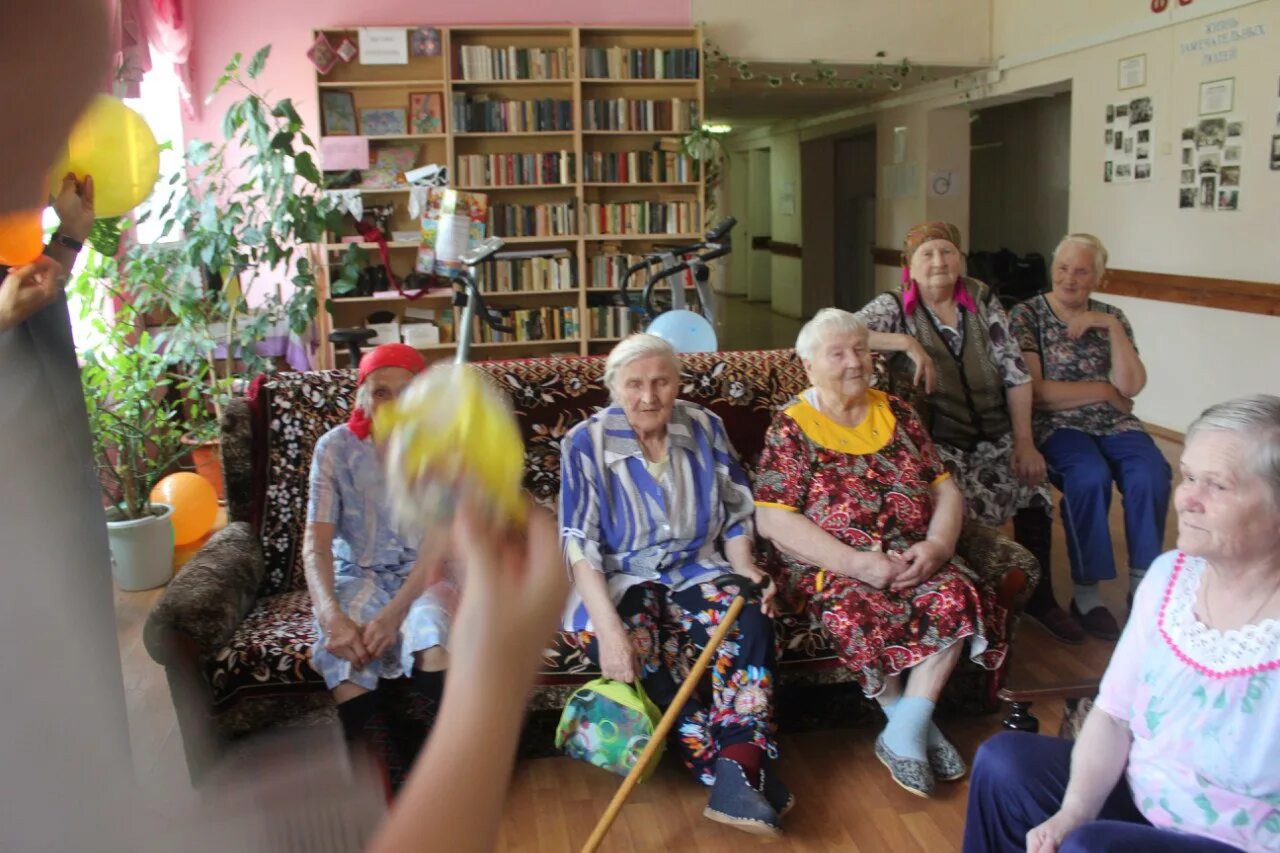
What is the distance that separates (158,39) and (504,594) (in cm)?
653

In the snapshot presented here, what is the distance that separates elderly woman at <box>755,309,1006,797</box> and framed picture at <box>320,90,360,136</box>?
4.74 metres

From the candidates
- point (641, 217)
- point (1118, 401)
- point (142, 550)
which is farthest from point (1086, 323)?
point (641, 217)

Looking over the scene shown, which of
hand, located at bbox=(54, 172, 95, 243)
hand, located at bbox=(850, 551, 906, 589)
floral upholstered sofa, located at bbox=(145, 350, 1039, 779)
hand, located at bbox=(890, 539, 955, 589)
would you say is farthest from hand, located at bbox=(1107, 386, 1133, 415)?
hand, located at bbox=(54, 172, 95, 243)

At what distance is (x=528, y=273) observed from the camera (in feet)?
23.6

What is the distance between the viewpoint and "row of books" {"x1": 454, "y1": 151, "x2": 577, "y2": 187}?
23.0 feet

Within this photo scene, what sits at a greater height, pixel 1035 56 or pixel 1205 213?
pixel 1035 56

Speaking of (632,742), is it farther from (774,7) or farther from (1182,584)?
(774,7)

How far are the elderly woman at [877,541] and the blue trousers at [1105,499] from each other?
725mm

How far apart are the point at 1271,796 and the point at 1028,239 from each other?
362 inches

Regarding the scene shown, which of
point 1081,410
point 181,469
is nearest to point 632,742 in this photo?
point 1081,410

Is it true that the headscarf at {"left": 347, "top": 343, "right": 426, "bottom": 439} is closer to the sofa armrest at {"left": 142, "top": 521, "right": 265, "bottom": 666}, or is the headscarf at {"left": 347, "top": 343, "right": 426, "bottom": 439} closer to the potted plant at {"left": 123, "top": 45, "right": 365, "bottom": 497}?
the sofa armrest at {"left": 142, "top": 521, "right": 265, "bottom": 666}

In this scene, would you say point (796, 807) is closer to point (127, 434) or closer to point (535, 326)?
point (127, 434)

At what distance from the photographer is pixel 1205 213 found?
5883 mm

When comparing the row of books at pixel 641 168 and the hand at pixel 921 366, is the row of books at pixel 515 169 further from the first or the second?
the hand at pixel 921 366
